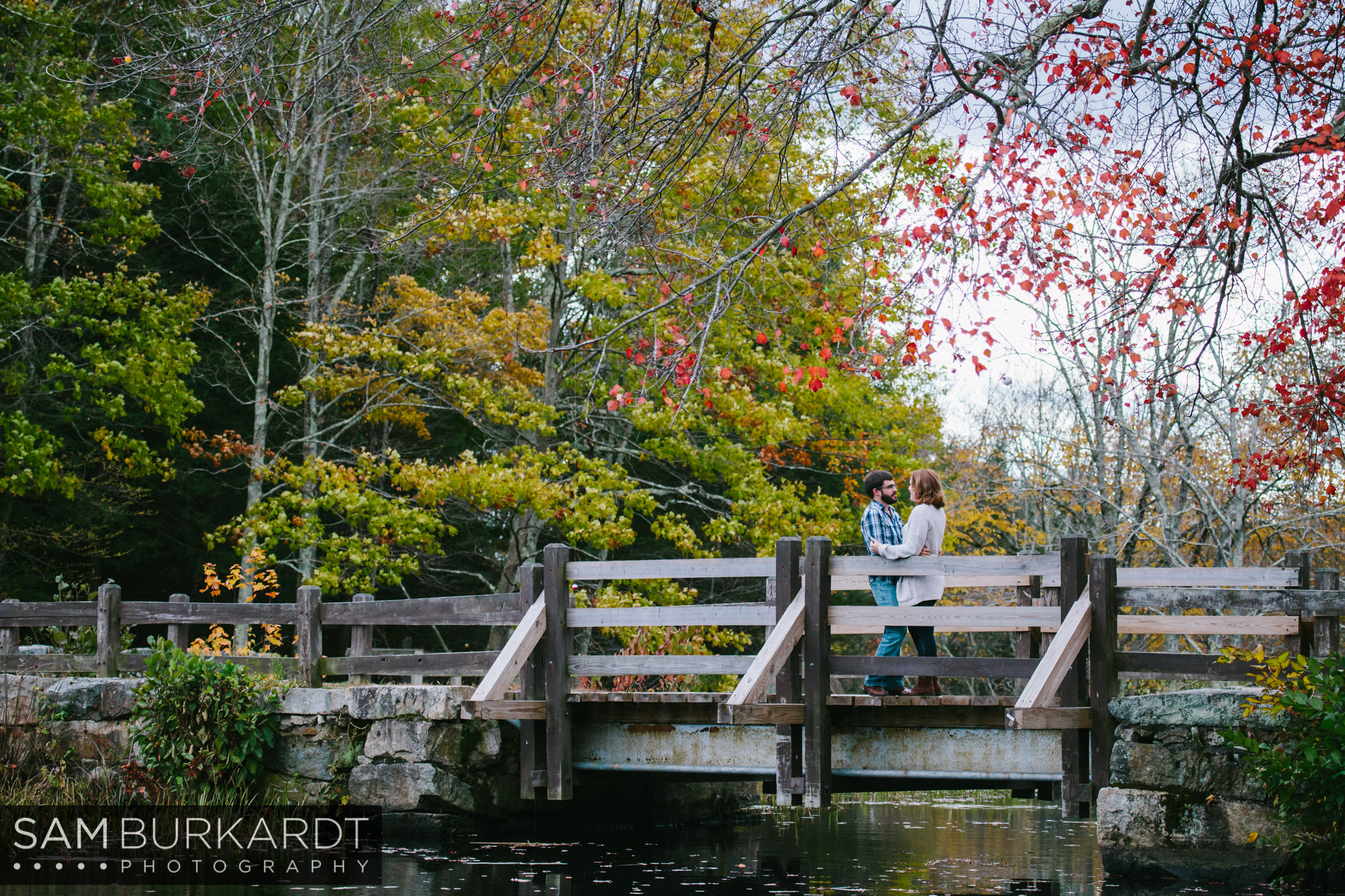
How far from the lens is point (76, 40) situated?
17.5 metres

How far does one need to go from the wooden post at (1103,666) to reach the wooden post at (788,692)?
1.64 meters

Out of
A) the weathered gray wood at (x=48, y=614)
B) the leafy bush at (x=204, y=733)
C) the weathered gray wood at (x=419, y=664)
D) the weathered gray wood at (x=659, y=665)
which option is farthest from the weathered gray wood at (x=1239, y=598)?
the weathered gray wood at (x=48, y=614)

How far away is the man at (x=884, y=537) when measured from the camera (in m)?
8.30

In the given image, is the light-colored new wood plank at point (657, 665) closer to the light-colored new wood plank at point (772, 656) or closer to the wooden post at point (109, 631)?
the light-colored new wood plank at point (772, 656)

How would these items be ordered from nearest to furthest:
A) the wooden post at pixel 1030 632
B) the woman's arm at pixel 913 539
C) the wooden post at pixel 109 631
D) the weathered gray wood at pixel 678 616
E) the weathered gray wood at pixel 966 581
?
1. the weathered gray wood at pixel 966 581
2. the woman's arm at pixel 913 539
3. the weathered gray wood at pixel 678 616
4. the wooden post at pixel 1030 632
5. the wooden post at pixel 109 631

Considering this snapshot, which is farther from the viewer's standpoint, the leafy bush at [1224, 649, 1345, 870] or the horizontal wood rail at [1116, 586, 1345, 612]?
the horizontal wood rail at [1116, 586, 1345, 612]

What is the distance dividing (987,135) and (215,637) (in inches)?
367

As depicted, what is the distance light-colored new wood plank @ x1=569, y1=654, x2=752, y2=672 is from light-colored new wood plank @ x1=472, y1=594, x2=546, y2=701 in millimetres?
337

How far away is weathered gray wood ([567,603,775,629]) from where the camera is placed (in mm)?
8398

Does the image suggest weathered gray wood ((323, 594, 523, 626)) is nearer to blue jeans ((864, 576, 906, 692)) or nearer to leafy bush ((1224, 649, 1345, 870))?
blue jeans ((864, 576, 906, 692))

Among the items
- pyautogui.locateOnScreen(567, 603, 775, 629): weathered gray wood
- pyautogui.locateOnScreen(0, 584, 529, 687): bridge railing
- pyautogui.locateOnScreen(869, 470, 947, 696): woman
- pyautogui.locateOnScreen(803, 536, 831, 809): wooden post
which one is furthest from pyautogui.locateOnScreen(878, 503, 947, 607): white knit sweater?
pyautogui.locateOnScreen(0, 584, 529, 687): bridge railing

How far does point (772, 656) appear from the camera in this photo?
26.0ft

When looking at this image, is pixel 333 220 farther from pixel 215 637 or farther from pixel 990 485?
pixel 990 485

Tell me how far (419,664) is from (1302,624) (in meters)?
6.55
